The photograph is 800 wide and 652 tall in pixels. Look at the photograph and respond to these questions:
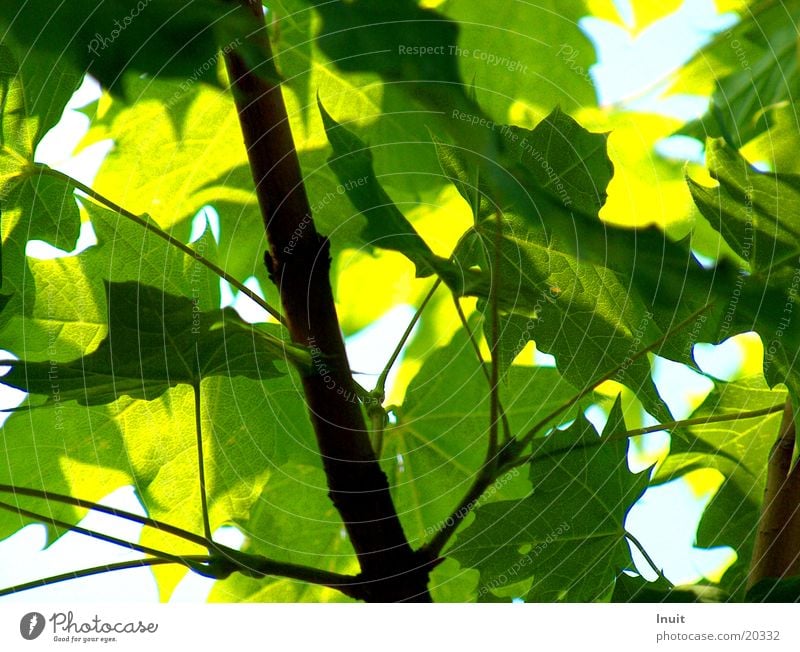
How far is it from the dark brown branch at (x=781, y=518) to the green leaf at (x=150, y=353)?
0.20 m

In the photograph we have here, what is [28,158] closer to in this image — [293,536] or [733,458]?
[293,536]

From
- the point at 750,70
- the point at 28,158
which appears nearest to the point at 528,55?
the point at 750,70

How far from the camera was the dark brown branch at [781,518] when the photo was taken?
0.90 feet

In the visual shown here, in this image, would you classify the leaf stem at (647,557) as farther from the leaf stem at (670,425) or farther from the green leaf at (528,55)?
the green leaf at (528,55)

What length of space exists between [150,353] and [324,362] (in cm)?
6

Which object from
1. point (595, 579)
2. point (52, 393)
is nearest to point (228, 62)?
point (52, 393)

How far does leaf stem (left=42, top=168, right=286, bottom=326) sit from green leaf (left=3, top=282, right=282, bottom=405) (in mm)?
21

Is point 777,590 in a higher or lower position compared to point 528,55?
lower

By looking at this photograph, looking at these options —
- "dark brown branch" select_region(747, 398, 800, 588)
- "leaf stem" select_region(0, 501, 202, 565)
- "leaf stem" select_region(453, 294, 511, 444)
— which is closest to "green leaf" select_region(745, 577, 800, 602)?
"dark brown branch" select_region(747, 398, 800, 588)

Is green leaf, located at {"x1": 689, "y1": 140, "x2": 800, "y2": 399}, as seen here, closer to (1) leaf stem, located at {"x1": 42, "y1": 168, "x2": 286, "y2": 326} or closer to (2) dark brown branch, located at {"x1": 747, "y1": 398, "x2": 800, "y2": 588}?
(2) dark brown branch, located at {"x1": 747, "y1": 398, "x2": 800, "y2": 588}

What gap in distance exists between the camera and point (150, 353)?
0.79 ft

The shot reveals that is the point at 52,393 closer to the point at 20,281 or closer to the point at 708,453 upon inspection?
the point at 20,281

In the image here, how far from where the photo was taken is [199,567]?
260mm

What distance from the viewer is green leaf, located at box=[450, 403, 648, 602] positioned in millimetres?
270
